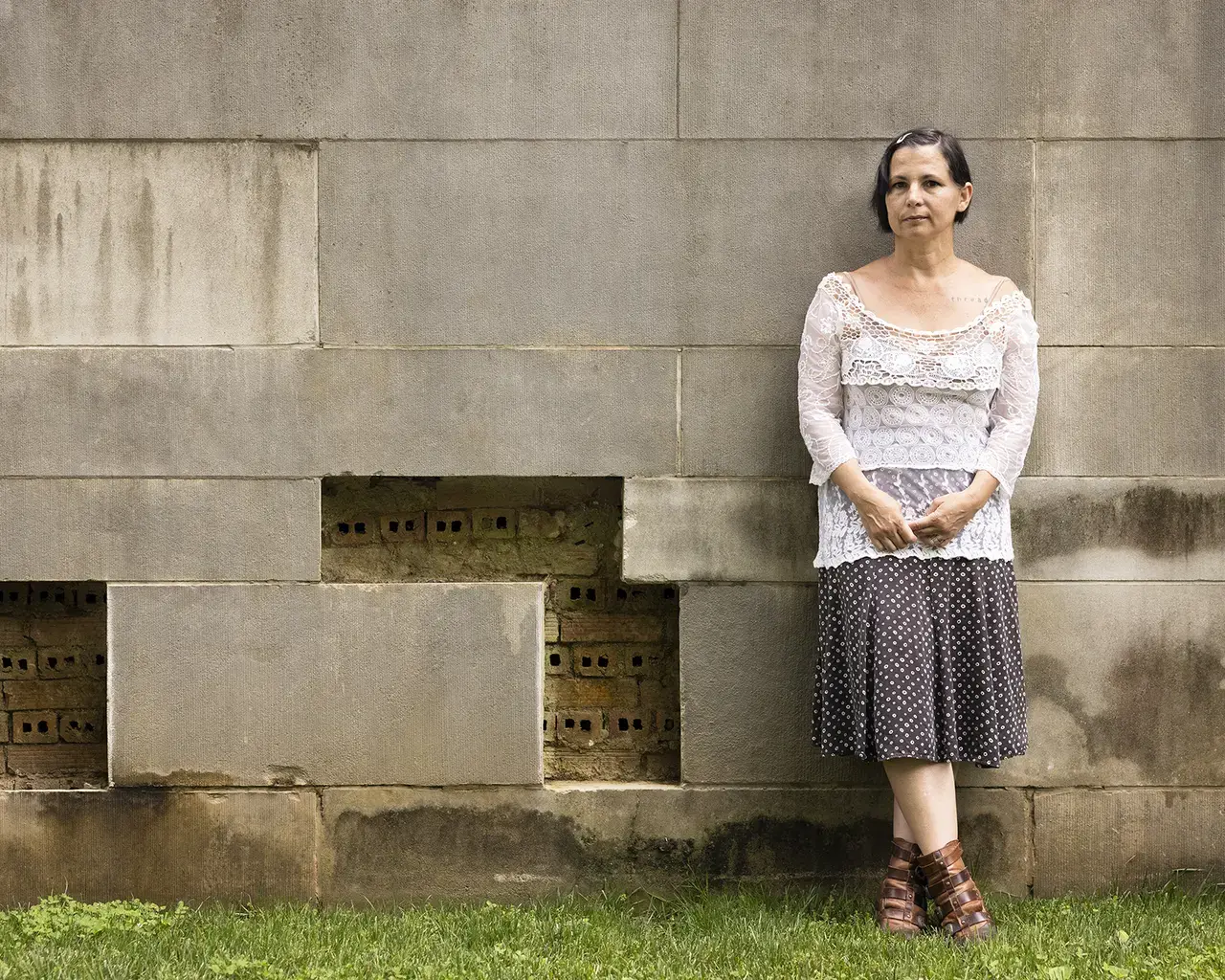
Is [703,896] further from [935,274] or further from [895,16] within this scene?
[895,16]

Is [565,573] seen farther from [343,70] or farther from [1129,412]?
[1129,412]

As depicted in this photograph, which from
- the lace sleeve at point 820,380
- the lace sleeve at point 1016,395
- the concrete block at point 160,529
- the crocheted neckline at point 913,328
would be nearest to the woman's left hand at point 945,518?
the lace sleeve at point 1016,395

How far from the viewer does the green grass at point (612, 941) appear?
333 cm

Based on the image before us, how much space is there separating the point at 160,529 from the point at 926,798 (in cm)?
263

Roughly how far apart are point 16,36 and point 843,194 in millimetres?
2827

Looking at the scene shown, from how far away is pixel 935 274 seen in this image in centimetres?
388

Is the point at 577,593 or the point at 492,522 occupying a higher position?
the point at 492,522

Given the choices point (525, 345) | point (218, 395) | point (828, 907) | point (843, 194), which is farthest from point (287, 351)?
point (828, 907)

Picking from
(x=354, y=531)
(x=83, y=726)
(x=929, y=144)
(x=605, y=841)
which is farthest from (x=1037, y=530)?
(x=83, y=726)

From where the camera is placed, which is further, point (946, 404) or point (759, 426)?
point (759, 426)

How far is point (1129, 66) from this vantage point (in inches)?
162

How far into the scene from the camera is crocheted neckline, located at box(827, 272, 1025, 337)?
377 cm

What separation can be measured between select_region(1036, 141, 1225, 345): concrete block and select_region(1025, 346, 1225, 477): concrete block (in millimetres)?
68

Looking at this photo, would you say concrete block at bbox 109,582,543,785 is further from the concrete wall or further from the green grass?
the green grass
